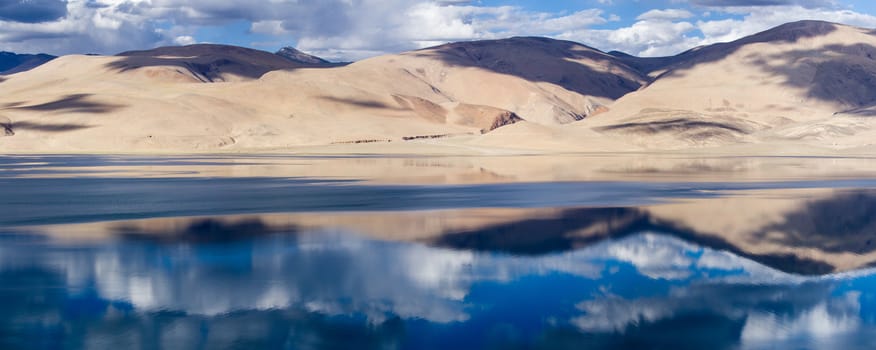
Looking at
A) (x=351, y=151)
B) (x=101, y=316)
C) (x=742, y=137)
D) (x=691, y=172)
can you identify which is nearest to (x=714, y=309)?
(x=101, y=316)

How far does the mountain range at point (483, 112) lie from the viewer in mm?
118875

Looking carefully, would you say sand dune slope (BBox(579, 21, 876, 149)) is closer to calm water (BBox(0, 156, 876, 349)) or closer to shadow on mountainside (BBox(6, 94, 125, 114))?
shadow on mountainside (BBox(6, 94, 125, 114))

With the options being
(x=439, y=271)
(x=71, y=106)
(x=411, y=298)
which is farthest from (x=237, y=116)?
(x=411, y=298)

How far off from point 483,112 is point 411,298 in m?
138

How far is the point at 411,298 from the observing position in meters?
19.6

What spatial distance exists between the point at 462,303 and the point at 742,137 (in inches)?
4309

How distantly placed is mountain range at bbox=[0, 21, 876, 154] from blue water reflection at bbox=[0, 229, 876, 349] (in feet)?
272

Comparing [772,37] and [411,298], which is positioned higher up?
[772,37]

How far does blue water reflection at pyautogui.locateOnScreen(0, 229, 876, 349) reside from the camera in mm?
16422

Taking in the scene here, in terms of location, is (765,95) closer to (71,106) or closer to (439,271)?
(71,106)

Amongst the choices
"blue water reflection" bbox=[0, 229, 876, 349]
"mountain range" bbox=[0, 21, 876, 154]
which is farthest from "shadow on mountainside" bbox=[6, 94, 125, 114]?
"blue water reflection" bbox=[0, 229, 876, 349]

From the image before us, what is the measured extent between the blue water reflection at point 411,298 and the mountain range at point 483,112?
82928 mm

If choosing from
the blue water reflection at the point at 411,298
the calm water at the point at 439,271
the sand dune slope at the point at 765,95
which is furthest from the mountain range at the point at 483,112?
the blue water reflection at the point at 411,298

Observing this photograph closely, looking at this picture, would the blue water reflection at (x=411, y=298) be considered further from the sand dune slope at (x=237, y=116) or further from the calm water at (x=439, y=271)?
the sand dune slope at (x=237, y=116)
